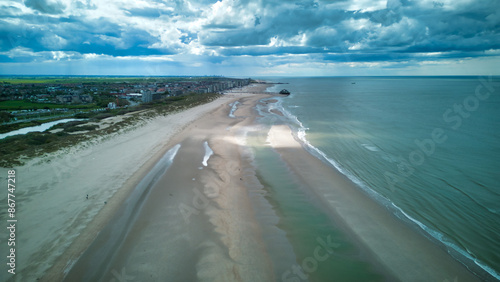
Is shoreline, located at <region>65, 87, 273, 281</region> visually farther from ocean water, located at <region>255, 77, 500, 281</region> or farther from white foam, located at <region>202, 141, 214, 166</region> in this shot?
ocean water, located at <region>255, 77, 500, 281</region>

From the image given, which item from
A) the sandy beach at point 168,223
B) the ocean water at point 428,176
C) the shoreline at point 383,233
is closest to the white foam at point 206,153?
the sandy beach at point 168,223

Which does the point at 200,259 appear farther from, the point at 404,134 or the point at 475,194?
the point at 404,134

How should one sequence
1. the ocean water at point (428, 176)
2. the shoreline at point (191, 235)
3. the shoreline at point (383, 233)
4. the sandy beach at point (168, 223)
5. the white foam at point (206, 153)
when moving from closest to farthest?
the shoreline at point (191, 235) < the sandy beach at point (168, 223) < the shoreline at point (383, 233) < the ocean water at point (428, 176) < the white foam at point (206, 153)

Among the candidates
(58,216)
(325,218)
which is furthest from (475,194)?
(58,216)

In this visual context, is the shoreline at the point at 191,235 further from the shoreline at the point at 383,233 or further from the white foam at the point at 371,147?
the white foam at the point at 371,147

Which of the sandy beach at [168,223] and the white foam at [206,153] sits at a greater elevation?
the white foam at [206,153]

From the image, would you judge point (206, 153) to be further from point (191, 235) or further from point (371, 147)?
point (371, 147)

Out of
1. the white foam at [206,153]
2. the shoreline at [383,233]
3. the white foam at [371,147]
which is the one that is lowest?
the shoreline at [383,233]

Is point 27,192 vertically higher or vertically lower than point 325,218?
higher
